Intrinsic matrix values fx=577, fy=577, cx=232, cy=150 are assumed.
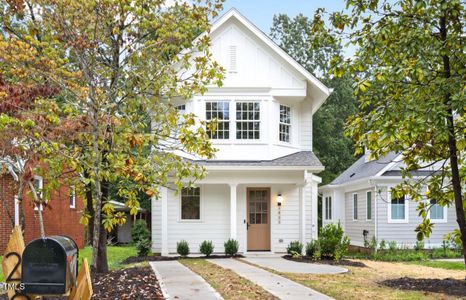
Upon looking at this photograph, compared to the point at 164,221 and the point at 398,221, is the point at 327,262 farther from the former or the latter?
the point at 398,221

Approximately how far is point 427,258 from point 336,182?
29.4ft

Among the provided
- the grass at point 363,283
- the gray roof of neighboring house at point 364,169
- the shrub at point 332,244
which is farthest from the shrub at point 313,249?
the gray roof of neighboring house at point 364,169

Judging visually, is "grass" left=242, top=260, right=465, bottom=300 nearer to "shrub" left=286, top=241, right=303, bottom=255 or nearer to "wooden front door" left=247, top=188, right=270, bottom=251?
"shrub" left=286, top=241, right=303, bottom=255

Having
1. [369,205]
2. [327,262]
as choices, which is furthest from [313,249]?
[369,205]

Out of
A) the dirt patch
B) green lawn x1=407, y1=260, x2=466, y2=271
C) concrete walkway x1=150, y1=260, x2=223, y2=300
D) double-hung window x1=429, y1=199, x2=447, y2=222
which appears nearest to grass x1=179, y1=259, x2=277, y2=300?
concrete walkway x1=150, y1=260, x2=223, y2=300

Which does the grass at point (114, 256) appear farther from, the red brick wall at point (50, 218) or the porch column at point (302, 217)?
Result: the porch column at point (302, 217)

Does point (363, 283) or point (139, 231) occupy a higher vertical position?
point (139, 231)

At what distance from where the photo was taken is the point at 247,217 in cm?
2039

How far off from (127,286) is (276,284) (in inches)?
117

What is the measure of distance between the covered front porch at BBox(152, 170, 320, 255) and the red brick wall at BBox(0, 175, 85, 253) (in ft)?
11.0

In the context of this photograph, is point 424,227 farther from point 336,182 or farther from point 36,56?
point 336,182

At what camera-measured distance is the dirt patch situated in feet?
28.7

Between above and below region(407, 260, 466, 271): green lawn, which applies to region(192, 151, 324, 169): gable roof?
above

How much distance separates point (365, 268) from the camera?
1642cm
